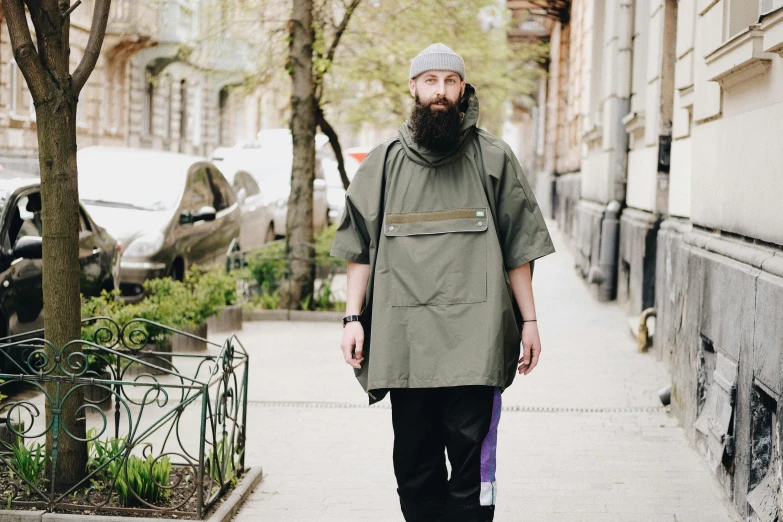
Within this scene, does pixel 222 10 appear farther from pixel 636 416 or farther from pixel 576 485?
pixel 576 485

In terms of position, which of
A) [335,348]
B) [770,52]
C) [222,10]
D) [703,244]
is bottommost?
[335,348]

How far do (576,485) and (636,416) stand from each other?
183 centimetres

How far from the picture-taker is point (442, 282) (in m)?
4.03

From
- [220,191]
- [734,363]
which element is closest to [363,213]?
[734,363]

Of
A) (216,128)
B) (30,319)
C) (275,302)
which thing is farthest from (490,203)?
(216,128)

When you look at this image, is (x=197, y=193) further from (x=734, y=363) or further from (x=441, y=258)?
(x=441, y=258)

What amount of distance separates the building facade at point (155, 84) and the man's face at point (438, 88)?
11460 mm

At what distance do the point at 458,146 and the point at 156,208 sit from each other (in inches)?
351

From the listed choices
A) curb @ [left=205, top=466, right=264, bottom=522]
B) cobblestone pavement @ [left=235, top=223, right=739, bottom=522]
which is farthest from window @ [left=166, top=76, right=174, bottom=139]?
curb @ [left=205, top=466, right=264, bottom=522]

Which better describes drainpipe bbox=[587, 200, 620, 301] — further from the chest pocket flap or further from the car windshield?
the chest pocket flap

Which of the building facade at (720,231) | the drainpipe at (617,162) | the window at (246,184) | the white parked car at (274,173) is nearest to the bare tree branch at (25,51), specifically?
the building facade at (720,231)

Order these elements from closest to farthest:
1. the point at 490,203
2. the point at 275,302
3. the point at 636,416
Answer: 1. the point at 490,203
2. the point at 636,416
3. the point at 275,302

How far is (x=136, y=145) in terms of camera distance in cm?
3772

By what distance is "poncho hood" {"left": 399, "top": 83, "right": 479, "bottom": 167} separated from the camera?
4102 millimetres
